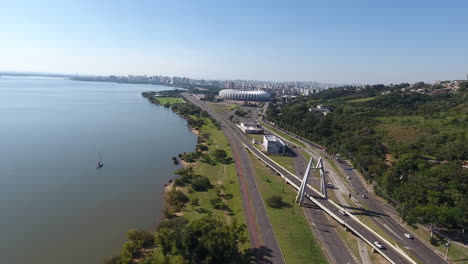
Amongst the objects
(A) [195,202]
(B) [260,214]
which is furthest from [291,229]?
(A) [195,202]

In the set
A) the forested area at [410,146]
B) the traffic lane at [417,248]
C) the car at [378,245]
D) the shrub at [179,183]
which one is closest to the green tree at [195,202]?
the shrub at [179,183]

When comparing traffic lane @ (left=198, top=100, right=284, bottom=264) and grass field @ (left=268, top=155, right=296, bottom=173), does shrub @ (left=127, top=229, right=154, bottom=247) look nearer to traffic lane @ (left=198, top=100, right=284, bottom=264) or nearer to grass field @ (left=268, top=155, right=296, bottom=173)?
traffic lane @ (left=198, top=100, right=284, bottom=264)

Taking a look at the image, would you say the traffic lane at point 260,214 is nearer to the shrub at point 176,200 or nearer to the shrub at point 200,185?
the shrub at point 200,185

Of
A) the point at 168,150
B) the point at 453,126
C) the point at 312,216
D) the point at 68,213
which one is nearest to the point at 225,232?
the point at 312,216

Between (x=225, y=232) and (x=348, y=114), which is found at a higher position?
(x=348, y=114)

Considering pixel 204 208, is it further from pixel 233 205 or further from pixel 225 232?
pixel 225 232
